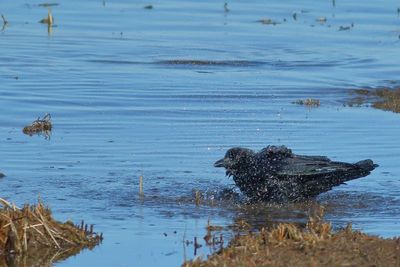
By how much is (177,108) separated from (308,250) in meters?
7.67

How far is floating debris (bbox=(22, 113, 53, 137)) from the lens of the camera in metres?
14.6

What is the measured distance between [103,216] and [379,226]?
Answer: 7.47 ft

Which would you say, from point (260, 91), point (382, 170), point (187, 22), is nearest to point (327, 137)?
point (382, 170)

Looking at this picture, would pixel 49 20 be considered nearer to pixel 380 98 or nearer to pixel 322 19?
pixel 322 19

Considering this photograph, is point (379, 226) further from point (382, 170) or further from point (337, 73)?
point (337, 73)

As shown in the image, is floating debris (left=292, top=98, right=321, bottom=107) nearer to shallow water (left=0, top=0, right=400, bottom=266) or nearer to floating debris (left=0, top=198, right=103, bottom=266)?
shallow water (left=0, top=0, right=400, bottom=266)

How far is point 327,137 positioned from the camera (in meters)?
14.7

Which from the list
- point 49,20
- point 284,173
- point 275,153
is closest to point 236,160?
point 275,153

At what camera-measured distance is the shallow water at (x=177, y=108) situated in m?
11.3

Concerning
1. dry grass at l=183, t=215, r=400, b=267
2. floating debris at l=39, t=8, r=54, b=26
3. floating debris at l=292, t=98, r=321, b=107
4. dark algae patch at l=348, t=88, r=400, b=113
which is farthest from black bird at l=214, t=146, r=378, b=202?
floating debris at l=39, t=8, r=54, b=26

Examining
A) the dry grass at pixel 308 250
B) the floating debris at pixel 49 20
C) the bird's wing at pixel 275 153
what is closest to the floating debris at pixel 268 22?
the floating debris at pixel 49 20

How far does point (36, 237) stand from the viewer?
378 inches

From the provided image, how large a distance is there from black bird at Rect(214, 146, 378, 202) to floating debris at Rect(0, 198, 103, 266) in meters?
2.33

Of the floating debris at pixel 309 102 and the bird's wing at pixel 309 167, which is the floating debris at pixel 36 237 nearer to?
the bird's wing at pixel 309 167
